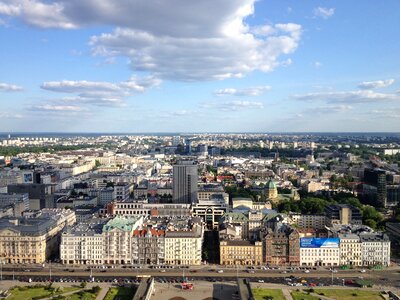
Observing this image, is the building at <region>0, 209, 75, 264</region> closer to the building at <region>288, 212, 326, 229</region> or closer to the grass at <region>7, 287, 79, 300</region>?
the grass at <region>7, 287, 79, 300</region>

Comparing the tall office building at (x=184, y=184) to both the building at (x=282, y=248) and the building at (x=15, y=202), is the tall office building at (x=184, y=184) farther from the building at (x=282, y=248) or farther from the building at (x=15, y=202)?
the building at (x=282, y=248)

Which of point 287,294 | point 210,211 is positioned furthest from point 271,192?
point 287,294

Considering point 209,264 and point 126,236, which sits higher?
point 126,236

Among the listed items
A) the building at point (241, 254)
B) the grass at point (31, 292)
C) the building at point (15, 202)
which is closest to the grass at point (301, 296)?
the building at point (241, 254)

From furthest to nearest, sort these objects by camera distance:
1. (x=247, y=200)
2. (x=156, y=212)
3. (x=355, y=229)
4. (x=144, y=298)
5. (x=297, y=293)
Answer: (x=247, y=200) → (x=156, y=212) → (x=355, y=229) → (x=297, y=293) → (x=144, y=298)

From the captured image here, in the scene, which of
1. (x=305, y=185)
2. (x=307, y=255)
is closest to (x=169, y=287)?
(x=307, y=255)

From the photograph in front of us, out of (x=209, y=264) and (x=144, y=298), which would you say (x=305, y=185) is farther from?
(x=144, y=298)

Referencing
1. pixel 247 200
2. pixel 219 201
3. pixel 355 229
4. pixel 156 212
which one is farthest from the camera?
pixel 247 200

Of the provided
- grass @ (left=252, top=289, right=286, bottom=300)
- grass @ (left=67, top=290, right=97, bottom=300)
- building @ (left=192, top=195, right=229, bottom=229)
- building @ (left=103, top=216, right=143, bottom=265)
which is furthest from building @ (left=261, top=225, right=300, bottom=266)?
grass @ (left=67, top=290, right=97, bottom=300)
